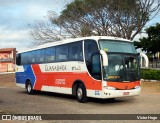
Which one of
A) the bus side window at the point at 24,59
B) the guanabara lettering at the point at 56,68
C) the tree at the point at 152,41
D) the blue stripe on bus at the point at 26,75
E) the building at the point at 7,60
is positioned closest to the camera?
the guanabara lettering at the point at 56,68

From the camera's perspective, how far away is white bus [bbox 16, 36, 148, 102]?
15.2 m

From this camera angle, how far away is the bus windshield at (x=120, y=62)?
15.3 meters

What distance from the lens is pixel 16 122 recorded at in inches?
434

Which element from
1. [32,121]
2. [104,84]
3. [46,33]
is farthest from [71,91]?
[46,33]

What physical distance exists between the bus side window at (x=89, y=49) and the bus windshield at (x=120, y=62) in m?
0.38

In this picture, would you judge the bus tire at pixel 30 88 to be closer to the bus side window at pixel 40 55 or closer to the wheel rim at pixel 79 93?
the bus side window at pixel 40 55

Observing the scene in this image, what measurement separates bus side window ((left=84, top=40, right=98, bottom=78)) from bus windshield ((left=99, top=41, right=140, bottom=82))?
1.25 ft

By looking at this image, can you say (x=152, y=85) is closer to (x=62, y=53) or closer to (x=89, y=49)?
(x=62, y=53)

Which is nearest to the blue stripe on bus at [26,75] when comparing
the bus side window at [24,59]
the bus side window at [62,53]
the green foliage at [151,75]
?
the bus side window at [24,59]

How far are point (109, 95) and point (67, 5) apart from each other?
798 inches

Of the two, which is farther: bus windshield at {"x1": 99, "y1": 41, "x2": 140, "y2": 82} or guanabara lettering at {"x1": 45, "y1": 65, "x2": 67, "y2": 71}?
guanabara lettering at {"x1": 45, "y1": 65, "x2": 67, "y2": 71}

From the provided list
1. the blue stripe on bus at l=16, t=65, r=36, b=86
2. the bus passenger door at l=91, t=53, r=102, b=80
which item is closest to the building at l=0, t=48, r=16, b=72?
the blue stripe on bus at l=16, t=65, r=36, b=86

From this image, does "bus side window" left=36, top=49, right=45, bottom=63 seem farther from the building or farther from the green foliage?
the building

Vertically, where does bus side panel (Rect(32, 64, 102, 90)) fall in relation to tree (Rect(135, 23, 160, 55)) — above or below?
below
